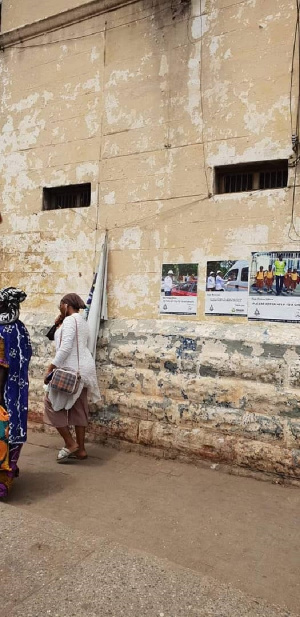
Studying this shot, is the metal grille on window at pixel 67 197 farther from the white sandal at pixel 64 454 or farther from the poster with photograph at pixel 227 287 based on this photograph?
the white sandal at pixel 64 454

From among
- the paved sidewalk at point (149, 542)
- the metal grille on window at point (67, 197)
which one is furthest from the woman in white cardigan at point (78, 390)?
the metal grille on window at point (67, 197)

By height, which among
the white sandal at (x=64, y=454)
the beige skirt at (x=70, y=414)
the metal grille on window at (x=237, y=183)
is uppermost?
the metal grille on window at (x=237, y=183)

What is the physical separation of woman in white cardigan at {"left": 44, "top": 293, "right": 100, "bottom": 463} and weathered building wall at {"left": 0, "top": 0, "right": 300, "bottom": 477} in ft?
1.44

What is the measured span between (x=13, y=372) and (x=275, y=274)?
2536 millimetres

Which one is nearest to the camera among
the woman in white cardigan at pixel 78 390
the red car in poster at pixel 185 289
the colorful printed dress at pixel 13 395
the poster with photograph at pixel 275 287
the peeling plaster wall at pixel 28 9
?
the colorful printed dress at pixel 13 395

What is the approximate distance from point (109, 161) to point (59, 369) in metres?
2.52

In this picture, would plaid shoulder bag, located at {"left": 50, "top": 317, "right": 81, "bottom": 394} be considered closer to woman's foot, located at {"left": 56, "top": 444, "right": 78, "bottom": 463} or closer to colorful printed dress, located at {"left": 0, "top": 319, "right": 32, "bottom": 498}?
colorful printed dress, located at {"left": 0, "top": 319, "right": 32, "bottom": 498}

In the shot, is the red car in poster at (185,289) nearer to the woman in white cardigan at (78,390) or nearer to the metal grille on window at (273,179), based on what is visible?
the woman in white cardigan at (78,390)

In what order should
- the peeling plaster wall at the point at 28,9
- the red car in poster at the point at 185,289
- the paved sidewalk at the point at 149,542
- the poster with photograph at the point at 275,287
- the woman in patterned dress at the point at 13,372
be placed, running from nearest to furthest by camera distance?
the paved sidewalk at the point at 149,542 < the woman in patterned dress at the point at 13,372 < the poster with photograph at the point at 275,287 < the red car in poster at the point at 185,289 < the peeling plaster wall at the point at 28,9

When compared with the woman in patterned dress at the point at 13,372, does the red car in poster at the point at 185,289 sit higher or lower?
higher

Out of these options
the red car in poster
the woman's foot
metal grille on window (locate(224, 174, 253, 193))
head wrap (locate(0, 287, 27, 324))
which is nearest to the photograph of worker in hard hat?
the red car in poster

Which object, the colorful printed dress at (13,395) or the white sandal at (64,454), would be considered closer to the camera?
the colorful printed dress at (13,395)

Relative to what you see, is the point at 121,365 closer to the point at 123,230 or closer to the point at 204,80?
the point at 123,230

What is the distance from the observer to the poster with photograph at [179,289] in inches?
198
